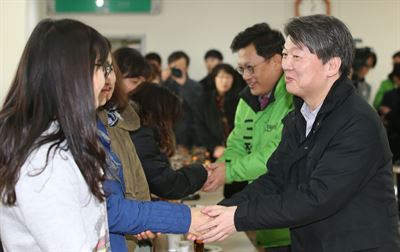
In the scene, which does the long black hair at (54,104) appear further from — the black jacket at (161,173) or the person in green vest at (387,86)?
the person in green vest at (387,86)

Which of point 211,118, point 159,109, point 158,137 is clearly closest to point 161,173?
point 158,137

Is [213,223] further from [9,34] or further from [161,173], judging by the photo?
[9,34]

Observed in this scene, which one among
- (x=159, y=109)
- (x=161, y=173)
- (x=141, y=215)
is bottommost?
(x=161, y=173)

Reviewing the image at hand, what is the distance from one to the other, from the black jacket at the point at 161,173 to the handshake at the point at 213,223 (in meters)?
0.47

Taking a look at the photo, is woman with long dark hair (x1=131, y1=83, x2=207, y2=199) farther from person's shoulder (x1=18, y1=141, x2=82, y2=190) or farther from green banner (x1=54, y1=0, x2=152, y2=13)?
green banner (x1=54, y1=0, x2=152, y2=13)

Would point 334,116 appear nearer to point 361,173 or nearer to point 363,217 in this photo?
point 361,173

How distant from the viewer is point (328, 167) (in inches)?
77.9

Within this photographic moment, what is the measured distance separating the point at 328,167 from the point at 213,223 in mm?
492

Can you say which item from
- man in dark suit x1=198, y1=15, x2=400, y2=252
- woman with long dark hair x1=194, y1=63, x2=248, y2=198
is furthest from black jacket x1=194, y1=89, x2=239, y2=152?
man in dark suit x1=198, y1=15, x2=400, y2=252

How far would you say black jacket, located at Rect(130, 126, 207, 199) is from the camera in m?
2.62

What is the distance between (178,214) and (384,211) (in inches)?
26.8

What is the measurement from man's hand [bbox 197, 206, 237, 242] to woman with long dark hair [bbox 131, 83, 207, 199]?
1.61ft

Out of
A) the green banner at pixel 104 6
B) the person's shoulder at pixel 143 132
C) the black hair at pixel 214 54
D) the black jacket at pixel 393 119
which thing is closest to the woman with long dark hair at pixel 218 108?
the black jacket at pixel 393 119

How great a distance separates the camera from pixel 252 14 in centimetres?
869
